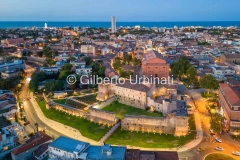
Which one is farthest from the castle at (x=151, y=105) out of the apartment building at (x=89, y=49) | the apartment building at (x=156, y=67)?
the apartment building at (x=89, y=49)

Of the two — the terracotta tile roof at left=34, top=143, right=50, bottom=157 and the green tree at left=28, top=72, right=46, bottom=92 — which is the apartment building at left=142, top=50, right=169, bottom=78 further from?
the terracotta tile roof at left=34, top=143, right=50, bottom=157

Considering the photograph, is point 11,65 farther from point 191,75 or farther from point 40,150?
point 191,75

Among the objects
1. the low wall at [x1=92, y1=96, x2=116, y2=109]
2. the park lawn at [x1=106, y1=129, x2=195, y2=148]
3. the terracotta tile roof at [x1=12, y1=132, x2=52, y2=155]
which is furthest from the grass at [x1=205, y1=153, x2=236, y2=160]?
the terracotta tile roof at [x1=12, y1=132, x2=52, y2=155]

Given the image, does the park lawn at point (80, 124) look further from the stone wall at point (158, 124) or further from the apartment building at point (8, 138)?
the apartment building at point (8, 138)

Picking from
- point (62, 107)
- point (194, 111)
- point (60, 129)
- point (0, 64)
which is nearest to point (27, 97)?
point (62, 107)

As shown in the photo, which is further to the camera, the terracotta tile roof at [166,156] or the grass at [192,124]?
the grass at [192,124]

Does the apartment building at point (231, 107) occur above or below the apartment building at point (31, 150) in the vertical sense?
above

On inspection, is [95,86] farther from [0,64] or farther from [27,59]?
[27,59]
